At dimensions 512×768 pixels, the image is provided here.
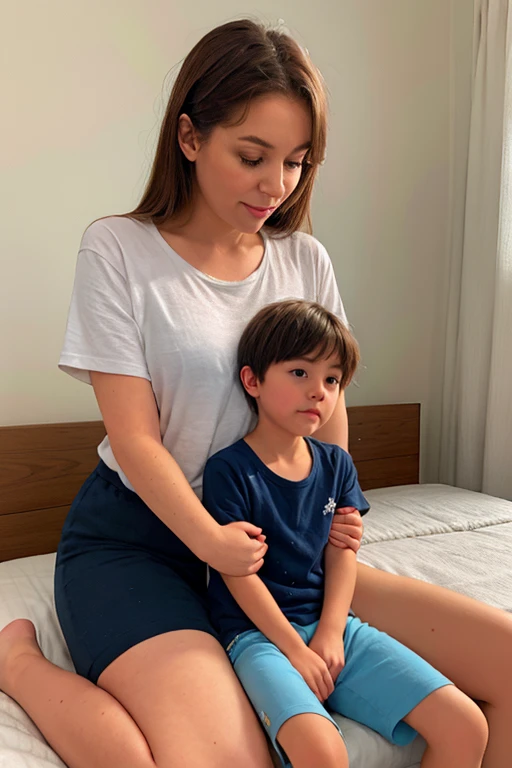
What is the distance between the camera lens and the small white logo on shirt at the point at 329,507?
3.67 feet

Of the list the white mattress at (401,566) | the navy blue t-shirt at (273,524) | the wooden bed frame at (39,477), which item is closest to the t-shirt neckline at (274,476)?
the navy blue t-shirt at (273,524)

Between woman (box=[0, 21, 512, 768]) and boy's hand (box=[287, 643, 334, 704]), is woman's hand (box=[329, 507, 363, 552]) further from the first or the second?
boy's hand (box=[287, 643, 334, 704])

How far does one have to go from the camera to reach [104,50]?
74.6 inches

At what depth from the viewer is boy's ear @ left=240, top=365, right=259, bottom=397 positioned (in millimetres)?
1122

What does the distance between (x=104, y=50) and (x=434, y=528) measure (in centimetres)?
148

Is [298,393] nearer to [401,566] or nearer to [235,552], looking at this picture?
[235,552]

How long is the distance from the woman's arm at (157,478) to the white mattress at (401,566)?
261 mm

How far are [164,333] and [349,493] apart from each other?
0.39 m

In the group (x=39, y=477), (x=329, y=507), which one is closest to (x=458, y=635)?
(x=329, y=507)

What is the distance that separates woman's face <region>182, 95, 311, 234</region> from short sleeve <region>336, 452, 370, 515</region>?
1.38 feet

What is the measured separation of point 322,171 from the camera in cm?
234

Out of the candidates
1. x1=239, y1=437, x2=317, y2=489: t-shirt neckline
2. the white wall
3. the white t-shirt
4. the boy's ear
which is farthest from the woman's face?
the white wall

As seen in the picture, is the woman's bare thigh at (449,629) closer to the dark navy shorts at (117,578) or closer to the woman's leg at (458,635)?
the woman's leg at (458,635)

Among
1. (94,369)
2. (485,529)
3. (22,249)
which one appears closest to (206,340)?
(94,369)
